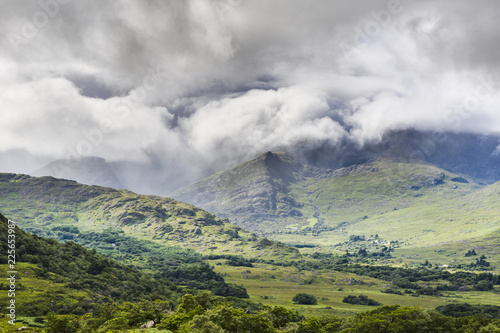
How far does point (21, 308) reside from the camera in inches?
4673

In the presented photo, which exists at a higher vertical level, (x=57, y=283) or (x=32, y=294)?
(x=57, y=283)

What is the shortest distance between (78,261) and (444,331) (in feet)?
618

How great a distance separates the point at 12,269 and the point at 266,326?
392 feet

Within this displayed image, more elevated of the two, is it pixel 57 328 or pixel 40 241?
pixel 40 241

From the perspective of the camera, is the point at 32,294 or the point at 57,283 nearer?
the point at 32,294

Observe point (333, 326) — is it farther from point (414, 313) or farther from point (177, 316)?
point (177, 316)

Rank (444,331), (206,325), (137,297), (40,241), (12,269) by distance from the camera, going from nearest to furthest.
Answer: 1. (206,325)
2. (444,331)
3. (12,269)
4. (137,297)
5. (40,241)

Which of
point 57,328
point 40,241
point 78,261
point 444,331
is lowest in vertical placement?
point 444,331

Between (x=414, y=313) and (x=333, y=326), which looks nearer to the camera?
(x=414, y=313)

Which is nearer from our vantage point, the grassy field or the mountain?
the grassy field

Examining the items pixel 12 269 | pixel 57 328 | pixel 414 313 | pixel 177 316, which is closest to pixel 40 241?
pixel 12 269

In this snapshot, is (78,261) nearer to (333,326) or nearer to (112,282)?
(112,282)

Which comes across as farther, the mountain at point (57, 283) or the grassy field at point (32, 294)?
the mountain at point (57, 283)

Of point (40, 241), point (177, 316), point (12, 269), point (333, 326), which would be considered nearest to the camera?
point (177, 316)
